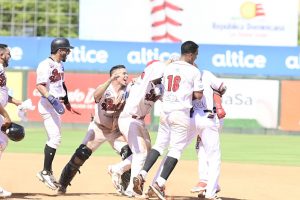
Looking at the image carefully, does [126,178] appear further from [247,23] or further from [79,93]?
[247,23]

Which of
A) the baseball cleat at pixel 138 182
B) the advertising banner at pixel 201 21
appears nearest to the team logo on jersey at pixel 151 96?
the baseball cleat at pixel 138 182

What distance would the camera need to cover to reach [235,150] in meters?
20.5

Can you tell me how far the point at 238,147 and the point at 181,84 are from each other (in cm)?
1038

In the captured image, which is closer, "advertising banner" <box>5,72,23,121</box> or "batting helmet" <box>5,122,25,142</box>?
"batting helmet" <box>5,122,25,142</box>

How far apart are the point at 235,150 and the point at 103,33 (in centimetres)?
997

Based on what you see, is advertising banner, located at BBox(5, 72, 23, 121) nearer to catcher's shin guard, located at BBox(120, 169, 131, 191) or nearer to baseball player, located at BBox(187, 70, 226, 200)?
catcher's shin guard, located at BBox(120, 169, 131, 191)

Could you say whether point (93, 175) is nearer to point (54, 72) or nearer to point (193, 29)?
point (54, 72)

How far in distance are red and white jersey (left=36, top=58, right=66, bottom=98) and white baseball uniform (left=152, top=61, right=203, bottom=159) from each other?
1.79 meters

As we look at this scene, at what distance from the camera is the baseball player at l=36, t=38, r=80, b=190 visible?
39.6ft

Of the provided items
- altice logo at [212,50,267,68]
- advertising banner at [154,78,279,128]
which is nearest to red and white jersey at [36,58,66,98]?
advertising banner at [154,78,279,128]

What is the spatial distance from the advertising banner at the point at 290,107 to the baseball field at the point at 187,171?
1267 millimetres

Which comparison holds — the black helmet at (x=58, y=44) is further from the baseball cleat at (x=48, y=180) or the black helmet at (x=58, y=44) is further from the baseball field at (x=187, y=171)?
the baseball field at (x=187, y=171)

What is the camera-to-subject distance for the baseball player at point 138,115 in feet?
37.9

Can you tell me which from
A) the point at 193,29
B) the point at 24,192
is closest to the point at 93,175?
the point at 24,192
